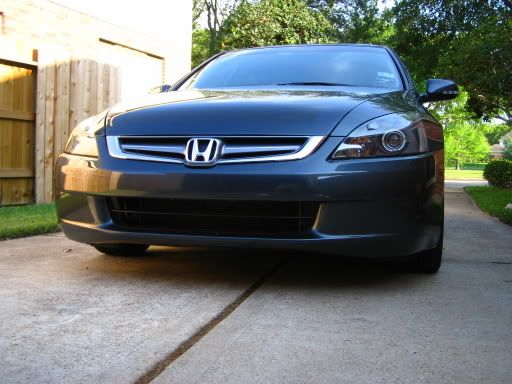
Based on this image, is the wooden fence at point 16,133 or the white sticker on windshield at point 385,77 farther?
the wooden fence at point 16,133

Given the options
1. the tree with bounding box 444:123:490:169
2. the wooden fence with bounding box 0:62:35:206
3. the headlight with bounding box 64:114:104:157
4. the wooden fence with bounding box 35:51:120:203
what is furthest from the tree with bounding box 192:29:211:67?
the headlight with bounding box 64:114:104:157

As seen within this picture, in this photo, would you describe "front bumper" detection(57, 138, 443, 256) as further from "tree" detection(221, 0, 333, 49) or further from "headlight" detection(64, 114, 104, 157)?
"tree" detection(221, 0, 333, 49)

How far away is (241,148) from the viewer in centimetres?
296

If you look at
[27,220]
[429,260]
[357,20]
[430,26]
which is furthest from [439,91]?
[357,20]

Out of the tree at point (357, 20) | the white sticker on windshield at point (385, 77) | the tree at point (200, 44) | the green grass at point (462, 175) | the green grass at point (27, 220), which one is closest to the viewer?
the white sticker on windshield at point (385, 77)

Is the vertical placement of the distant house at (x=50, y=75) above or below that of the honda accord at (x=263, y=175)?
above

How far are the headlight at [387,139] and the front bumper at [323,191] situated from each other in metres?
0.04

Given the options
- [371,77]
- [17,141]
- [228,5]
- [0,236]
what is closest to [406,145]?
[371,77]

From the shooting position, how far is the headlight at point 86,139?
10.7ft

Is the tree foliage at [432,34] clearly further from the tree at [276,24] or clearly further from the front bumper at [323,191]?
the front bumper at [323,191]

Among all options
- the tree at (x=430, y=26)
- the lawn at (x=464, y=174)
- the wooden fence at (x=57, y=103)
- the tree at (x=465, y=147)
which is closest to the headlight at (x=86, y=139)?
the wooden fence at (x=57, y=103)

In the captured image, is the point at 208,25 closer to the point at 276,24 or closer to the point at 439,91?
the point at 276,24

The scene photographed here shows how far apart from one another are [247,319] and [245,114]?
3.36 feet

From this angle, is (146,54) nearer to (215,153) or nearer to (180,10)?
(180,10)
